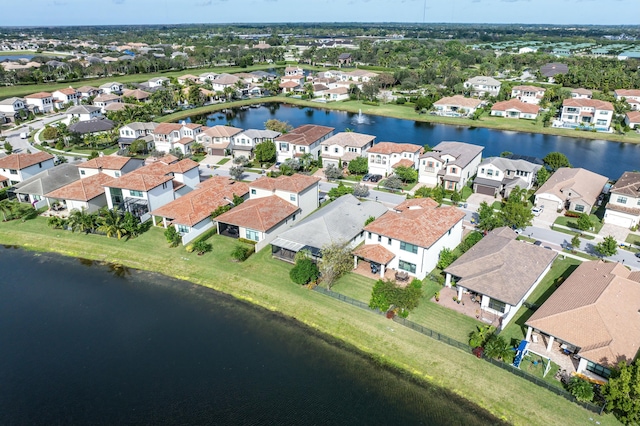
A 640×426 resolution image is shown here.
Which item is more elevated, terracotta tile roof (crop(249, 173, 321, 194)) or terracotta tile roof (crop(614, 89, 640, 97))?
terracotta tile roof (crop(614, 89, 640, 97))

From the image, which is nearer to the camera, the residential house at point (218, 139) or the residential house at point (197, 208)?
the residential house at point (197, 208)

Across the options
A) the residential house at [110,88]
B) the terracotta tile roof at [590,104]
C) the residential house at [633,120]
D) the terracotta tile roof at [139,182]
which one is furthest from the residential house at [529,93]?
the residential house at [110,88]

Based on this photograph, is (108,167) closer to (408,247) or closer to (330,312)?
(330,312)

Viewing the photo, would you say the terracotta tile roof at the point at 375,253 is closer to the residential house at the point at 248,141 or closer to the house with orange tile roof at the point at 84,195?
the house with orange tile roof at the point at 84,195

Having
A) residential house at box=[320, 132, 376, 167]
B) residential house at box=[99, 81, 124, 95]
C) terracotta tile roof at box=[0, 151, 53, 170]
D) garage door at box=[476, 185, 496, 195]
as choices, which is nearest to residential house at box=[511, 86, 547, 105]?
residential house at box=[320, 132, 376, 167]

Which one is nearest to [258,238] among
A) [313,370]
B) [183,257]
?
[183,257]

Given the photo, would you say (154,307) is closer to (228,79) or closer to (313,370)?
(313,370)

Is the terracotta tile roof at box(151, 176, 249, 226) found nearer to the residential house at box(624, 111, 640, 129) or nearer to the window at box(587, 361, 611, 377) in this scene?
the window at box(587, 361, 611, 377)
